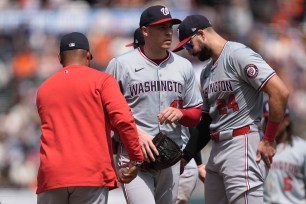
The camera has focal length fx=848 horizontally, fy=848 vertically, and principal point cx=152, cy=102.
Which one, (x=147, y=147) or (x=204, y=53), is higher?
(x=204, y=53)

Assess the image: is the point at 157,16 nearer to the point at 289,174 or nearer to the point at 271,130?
the point at 271,130

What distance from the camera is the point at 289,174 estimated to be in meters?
9.03

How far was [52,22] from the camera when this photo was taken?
1758 centimetres

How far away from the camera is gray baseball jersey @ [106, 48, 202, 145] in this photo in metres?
6.93

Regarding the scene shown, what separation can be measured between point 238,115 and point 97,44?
995 cm

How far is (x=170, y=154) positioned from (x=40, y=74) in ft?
32.4

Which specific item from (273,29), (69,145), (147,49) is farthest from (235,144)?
(273,29)

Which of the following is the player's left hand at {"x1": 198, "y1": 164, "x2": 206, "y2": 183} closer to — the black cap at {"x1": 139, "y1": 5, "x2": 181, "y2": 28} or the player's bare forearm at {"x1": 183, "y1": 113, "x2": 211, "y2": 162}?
the player's bare forearm at {"x1": 183, "y1": 113, "x2": 211, "y2": 162}

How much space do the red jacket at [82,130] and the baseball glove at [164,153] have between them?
0.43 meters

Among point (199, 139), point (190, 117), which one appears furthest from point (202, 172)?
point (190, 117)

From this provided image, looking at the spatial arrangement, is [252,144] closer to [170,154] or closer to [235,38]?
[170,154]

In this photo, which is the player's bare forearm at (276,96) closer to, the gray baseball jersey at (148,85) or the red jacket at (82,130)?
the gray baseball jersey at (148,85)

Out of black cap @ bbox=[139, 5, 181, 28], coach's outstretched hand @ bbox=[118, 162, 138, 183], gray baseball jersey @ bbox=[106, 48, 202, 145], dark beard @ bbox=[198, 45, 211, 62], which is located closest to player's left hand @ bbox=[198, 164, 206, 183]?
gray baseball jersey @ bbox=[106, 48, 202, 145]

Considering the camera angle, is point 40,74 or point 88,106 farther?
point 40,74
